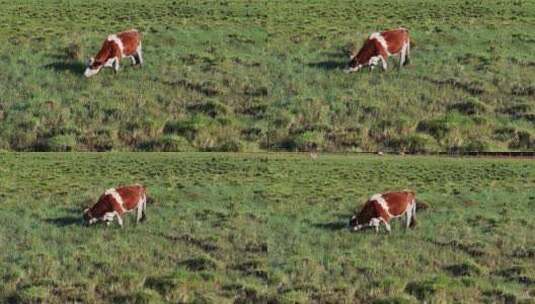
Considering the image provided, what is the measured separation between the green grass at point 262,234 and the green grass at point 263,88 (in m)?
1.70

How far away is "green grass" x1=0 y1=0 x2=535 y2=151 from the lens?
47.2m

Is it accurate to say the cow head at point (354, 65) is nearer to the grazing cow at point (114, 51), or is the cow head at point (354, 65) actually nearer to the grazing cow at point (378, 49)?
the grazing cow at point (378, 49)

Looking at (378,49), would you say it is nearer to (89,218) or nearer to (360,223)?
(360,223)

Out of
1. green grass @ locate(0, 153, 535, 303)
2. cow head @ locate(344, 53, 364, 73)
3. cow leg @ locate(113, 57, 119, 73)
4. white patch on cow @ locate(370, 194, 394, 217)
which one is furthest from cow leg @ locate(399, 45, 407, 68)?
white patch on cow @ locate(370, 194, 394, 217)

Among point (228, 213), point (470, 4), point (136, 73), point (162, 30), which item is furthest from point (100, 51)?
point (470, 4)

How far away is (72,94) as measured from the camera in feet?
163

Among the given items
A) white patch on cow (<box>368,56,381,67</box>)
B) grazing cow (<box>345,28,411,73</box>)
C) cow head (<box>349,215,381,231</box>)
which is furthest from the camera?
white patch on cow (<box>368,56,381,67</box>)

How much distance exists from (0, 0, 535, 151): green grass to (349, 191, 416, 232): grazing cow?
24.1 ft

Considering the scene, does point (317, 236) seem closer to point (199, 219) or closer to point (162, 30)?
point (199, 219)

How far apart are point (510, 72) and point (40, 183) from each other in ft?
62.3

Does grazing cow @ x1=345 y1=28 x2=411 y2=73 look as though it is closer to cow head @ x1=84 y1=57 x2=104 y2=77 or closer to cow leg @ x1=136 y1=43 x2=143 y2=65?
cow leg @ x1=136 y1=43 x2=143 y2=65

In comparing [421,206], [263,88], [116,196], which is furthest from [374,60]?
[116,196]

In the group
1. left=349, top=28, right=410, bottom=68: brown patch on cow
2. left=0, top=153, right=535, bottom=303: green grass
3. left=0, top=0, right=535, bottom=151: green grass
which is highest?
left=349, top=28, right=410, bottom=68: brown patch on cow

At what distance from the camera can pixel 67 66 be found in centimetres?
5209
